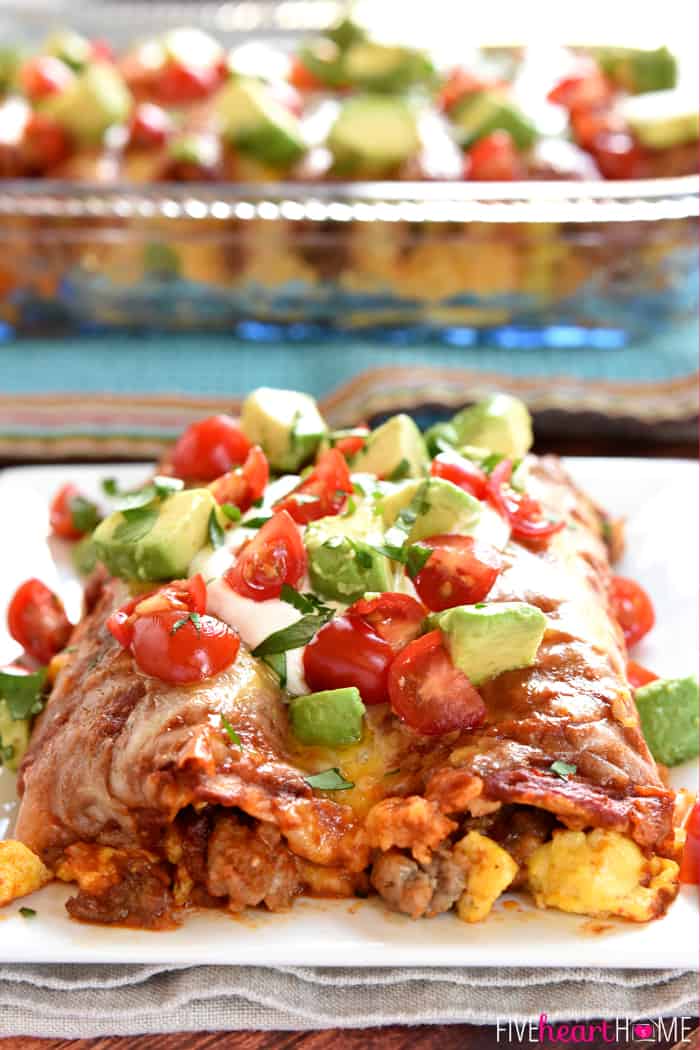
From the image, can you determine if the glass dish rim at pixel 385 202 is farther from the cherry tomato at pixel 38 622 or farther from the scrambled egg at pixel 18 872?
the scrambled egg at pixel 18 872

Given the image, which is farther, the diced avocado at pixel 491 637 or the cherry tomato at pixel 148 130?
the cherry tomato at pixel 148 130

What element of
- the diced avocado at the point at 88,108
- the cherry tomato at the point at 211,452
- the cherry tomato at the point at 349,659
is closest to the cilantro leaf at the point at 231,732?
the cherry tomato at the point at 349,659

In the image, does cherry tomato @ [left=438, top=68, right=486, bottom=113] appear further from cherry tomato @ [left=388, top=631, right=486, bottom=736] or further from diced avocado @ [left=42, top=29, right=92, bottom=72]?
cherry tomato @ [left=388, top=631, right=486, bottom=736]

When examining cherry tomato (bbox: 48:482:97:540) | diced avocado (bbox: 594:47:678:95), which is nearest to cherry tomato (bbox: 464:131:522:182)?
diced avocado (bbox: 594:47:678:95)

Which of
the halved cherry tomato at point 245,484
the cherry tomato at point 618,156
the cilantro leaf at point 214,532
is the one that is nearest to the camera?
the cilantro leaf at point 214,532

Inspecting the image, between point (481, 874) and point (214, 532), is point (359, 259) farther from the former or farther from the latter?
point (481, 874)

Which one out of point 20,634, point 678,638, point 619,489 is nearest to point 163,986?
point 20,634

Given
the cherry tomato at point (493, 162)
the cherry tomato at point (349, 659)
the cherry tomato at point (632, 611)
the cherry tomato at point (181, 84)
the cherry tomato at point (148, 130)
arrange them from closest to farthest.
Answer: the cherry tomato at point (349, 659) → the cherry tomato at point (632, 611) → the cherry tomato at point (493, 162) → the cherry tomato at point (148, 130) → the cherry tomato at point (181, 84)
